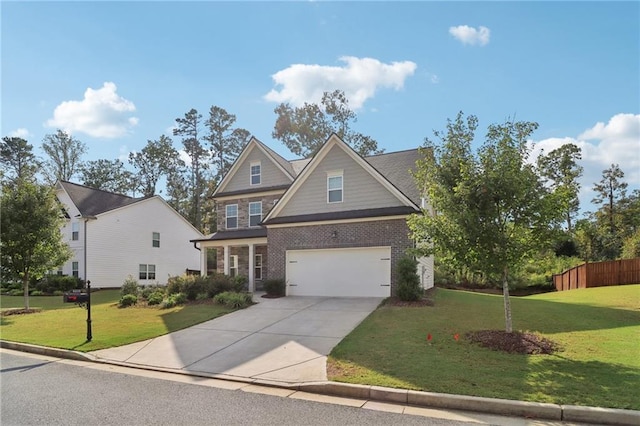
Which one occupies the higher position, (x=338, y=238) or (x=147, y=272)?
(x=338, y=238)

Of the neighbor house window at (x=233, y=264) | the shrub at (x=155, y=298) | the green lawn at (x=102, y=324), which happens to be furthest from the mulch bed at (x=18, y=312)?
the neighbor house window at (x=233, y=264)

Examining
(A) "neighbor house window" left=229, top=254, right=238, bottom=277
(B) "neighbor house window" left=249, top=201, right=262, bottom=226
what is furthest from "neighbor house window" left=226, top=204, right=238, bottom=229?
(A) "neighbor house window" left=229, top=254, right=238, bottom=277

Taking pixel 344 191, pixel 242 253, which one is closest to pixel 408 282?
pixel 344 191

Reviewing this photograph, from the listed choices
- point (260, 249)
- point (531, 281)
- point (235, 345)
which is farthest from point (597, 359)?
point (531, 281)

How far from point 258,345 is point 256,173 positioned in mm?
15669

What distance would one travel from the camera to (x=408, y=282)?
14.1 metres

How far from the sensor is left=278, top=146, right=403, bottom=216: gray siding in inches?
663

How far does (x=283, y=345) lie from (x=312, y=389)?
2916 mm

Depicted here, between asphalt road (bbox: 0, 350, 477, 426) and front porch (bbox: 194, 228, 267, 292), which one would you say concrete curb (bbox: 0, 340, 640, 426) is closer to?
asphalt road (bbox: 0, 350, 477, 426)

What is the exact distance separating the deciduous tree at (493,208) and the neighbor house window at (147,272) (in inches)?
1064

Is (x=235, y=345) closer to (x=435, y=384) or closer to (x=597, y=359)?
(x=435, y=384)

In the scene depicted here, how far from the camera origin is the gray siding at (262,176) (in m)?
23.0

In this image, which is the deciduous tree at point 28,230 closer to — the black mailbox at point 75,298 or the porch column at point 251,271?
the black mailbox at point 75,298

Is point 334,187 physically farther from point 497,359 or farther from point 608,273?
point 608,273
